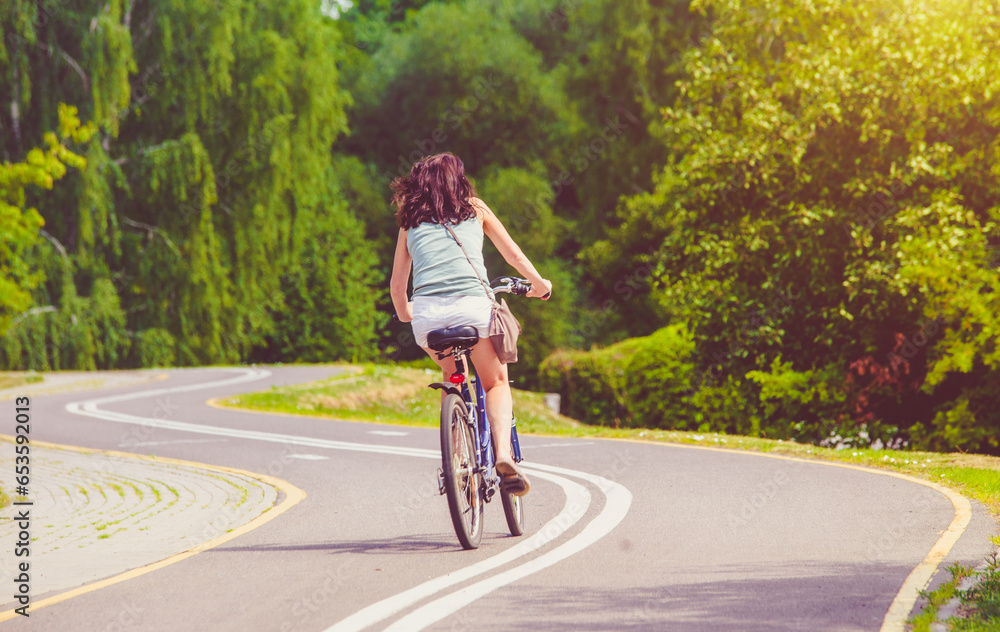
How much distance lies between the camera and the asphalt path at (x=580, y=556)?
5.20 m

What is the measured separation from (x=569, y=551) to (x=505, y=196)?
142 ft

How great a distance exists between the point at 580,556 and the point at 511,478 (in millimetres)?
612

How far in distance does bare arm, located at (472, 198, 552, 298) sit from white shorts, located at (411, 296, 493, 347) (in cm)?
27

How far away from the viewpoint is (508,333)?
22.1 feet

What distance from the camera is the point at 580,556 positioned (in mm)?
6449

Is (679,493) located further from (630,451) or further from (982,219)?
(982,219)

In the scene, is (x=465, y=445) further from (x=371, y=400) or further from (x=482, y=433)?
(x=371, y=400)

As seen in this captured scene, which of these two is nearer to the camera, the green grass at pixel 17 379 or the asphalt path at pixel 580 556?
the asphalt path at pixel 580 556

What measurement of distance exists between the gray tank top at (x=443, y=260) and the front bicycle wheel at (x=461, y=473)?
62cm

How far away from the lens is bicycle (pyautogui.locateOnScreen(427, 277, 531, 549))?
637 centimetres

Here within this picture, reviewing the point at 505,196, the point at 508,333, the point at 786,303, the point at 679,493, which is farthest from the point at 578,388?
the point at 508,333

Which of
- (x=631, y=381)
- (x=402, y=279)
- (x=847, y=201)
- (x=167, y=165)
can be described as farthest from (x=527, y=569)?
(x=167, y=165)

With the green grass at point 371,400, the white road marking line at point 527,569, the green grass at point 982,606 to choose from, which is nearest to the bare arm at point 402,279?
the white road marking line at point 527,569

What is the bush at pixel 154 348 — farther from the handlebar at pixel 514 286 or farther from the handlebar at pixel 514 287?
the handlebar at pixel 514 286
